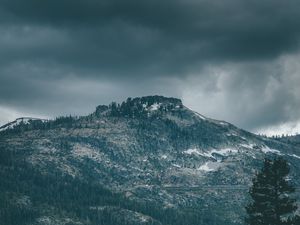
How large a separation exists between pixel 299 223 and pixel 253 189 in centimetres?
614

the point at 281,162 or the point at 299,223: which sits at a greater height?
the point at 281,162

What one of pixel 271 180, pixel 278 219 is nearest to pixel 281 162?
pixel 271 180

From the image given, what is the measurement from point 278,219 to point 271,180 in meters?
4.37

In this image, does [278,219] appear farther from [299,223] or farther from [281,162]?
[281,162]

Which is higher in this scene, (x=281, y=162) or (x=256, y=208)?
(x=281, y=162)

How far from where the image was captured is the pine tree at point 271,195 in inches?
2437

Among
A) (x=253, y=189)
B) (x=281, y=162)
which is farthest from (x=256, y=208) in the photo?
(x=281, y=162)

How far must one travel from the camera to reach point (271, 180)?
63.0 meters

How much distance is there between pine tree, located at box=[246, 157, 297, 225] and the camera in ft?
203

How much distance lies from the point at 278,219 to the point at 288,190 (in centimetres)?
336

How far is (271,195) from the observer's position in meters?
62.8

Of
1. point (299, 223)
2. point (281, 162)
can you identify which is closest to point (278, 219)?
point (299, 223)

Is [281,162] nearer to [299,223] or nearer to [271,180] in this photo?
[271,180]

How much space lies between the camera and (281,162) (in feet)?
208
